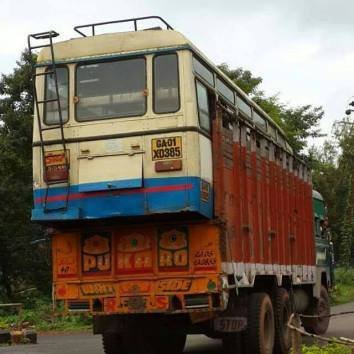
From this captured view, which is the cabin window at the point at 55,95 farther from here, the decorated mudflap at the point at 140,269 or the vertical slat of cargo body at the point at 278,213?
the vertical slat of cargo body at the point at 278,213

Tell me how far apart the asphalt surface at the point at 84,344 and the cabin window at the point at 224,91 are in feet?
15.9

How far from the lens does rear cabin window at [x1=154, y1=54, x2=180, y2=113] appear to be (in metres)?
9.30

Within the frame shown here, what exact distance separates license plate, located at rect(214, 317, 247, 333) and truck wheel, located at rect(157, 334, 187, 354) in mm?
1899

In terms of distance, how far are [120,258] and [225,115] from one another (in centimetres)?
252

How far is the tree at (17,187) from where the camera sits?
83.6ft

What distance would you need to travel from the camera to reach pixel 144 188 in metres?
9.05

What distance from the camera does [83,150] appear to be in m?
9.45

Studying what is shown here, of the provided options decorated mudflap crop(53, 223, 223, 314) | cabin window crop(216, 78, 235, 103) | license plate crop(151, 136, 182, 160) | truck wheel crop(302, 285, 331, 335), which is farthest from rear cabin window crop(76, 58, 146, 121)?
truck wheel crop(302, 285, 331, 335)

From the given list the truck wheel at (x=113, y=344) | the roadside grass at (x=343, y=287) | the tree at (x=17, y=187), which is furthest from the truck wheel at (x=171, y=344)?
the roadside grass at (x=343, y=287)

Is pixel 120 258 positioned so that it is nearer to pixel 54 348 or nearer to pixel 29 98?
pixel 54 348

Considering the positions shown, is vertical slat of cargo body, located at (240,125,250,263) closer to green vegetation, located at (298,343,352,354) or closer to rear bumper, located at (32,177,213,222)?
rear bumper, located at (32,177,213,222)

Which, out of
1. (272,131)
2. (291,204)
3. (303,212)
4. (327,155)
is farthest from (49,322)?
(327,155)

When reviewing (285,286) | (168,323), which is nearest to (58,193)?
(168,323)

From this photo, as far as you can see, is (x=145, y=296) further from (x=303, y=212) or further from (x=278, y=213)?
(x=303, y=212)
